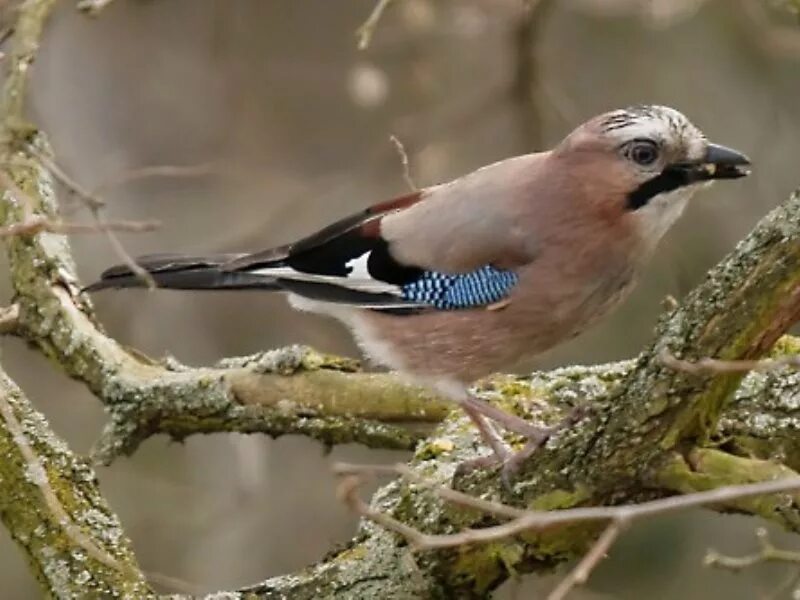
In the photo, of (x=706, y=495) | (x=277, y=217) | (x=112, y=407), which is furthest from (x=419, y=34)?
(x=706, y=495)

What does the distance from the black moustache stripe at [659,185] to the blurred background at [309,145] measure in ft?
4.84

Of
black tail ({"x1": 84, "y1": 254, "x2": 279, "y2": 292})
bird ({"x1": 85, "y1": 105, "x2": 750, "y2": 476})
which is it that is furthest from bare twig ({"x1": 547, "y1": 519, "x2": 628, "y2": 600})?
black tail ({"x1": 84, "y1": 254, "x2": 279, "y2": 292})

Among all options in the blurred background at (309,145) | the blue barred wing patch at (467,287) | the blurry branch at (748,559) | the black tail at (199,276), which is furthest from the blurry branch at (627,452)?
the blurred background at (309,145)

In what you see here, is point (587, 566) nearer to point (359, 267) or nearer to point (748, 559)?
point (748, 559)

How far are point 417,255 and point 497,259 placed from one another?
201 millimetres

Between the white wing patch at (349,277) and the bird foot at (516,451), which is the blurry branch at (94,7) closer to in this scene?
the white wing patch at (349,277)

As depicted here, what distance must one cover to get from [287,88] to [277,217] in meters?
1.38

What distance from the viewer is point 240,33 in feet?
22.4

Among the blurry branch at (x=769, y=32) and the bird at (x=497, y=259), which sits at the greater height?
the blurry branch at (x=769, y=32)

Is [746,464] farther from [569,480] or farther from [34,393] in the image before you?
[34,393]

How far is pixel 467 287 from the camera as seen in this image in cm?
310

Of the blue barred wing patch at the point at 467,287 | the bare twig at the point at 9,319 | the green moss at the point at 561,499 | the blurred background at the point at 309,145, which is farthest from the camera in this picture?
the blurred background at the point at 309,145

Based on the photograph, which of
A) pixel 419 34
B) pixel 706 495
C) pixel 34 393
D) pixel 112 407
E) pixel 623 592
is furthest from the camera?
pixel 34 393

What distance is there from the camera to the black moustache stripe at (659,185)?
284 centimetres
